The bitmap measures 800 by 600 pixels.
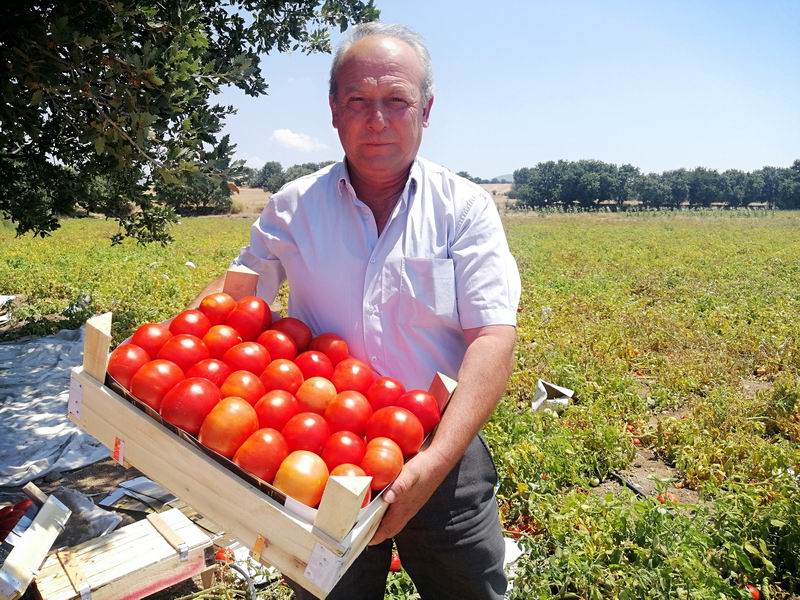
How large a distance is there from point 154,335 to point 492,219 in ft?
4.05

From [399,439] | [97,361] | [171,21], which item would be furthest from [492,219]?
[171,21]

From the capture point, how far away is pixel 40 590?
2.76 m

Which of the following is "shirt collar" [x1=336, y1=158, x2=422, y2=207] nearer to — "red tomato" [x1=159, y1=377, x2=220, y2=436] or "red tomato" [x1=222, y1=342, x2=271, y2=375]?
"red tomato" [x1=222, y1=342, x2=271, y2=375]

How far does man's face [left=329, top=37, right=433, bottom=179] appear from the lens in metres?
2.08

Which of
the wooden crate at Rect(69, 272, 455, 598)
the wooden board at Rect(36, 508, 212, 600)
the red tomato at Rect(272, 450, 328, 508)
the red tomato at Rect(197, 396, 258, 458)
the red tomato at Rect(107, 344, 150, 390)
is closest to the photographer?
the wooden crate at Rect(69, 272, 455, 598)

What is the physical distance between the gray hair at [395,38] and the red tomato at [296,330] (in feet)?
2.78

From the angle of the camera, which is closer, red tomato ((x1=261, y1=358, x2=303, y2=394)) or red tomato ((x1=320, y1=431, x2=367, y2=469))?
red tomato ((x1=320, y1=431, x2=367, y2=469))

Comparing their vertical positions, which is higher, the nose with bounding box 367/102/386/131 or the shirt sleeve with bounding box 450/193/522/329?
the nose with bounding box 367/102/386/131

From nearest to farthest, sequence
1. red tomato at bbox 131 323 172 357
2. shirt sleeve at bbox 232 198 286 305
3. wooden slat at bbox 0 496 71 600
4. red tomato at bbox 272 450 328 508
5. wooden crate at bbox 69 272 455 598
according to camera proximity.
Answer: wooden crate at bbox 69 272 455 598, red tomato at bbox 272 450 328 508, red tomato at bbox 131 323 172 357, shirt sleeve at bbox 232 198 286 305, wooden slat at bbox 0 496 71 600

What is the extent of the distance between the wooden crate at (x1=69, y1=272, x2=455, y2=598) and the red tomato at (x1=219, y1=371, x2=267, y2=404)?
205 millimetres

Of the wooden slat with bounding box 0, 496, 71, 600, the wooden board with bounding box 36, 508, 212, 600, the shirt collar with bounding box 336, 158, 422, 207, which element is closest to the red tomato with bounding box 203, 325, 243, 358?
the shirt collar with bounding box 336, 158, 422, 207

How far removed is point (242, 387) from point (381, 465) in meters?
0.51

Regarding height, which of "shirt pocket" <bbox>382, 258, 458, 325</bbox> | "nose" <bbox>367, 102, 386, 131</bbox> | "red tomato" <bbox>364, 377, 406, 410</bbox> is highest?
"nose" <bbox>367, 102, 386, 131</bbox>

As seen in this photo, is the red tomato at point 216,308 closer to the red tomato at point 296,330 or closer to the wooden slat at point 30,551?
the red tomato at point 296,330
